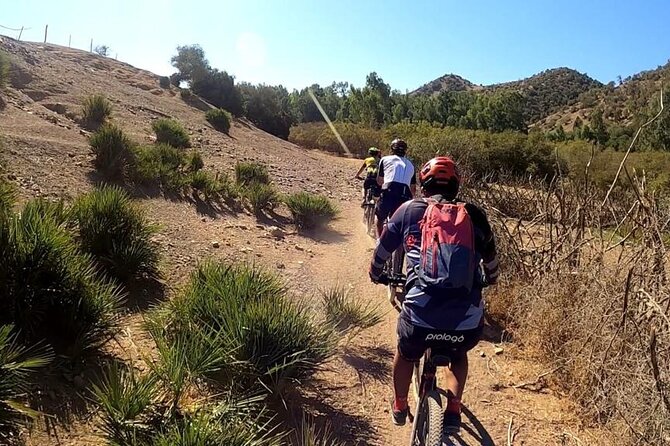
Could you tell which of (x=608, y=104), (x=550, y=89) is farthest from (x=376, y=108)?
(x=550, y=89)

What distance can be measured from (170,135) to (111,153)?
19.5 feet

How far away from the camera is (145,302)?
215 inches

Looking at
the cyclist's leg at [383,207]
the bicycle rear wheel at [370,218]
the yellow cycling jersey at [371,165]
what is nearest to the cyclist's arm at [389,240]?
the cyclist's leg at [383,207]

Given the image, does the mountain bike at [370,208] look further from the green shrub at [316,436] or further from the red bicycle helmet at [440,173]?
the red bicycle helmet at [440,173]

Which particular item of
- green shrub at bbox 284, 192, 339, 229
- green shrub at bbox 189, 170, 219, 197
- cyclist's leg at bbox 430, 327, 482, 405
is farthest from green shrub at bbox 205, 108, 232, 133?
cyclist's leg at bbox 430, 327, 482, 405

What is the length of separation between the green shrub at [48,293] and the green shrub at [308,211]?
7120 mm

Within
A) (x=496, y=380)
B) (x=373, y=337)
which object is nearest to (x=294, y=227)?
(x=373, y=337)

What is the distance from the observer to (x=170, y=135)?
1573cm

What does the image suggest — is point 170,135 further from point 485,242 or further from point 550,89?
point 550,89

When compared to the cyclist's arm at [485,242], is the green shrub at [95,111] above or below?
above

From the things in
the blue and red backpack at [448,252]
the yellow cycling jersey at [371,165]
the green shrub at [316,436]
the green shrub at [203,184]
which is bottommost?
the green shrub at [316,436]

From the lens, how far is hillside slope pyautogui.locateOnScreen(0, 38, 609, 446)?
12.7ft

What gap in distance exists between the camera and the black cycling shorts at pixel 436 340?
9.02 ft

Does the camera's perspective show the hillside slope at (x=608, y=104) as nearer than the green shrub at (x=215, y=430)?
No
